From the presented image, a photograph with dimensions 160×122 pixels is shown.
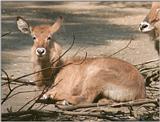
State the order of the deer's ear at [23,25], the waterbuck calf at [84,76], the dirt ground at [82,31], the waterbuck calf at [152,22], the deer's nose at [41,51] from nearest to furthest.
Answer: the waterbuck calf at [84,76]
the deer's nose at [41,51]
the deer's ear at [23,25]
the waterbuck calf at [152,22]
the dirt ground at [82,31]

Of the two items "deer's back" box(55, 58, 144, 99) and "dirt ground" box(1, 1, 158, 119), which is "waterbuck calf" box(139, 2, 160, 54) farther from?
"dirt ground" box(1, 1, 158, 119)

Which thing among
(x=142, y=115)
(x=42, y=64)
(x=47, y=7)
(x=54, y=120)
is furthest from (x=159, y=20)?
(x=47, y=7)

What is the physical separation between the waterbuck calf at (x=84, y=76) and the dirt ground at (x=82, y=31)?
1.53ft

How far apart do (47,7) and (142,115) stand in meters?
13.5

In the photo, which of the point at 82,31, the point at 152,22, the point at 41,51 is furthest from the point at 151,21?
the point at 82,31

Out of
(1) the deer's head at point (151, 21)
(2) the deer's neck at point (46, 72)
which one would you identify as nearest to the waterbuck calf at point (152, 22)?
(1) the deer's head at point (151, 21)

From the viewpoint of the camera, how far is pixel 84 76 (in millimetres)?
7887

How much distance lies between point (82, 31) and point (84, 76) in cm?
760

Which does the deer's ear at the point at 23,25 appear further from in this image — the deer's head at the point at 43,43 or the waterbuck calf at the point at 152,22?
the waterbuck calf at the point at 152,22

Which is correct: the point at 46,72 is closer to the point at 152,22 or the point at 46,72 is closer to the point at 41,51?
the point at 41,51

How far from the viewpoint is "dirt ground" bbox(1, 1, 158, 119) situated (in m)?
11.1

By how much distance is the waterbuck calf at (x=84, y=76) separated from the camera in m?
7.59

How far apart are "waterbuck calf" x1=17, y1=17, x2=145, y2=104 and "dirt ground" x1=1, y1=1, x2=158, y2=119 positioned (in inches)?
18.3

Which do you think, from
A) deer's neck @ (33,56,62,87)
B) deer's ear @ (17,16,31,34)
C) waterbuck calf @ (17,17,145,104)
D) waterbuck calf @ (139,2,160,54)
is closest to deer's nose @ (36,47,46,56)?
waterbuck calf @ (17,17,145,104)
